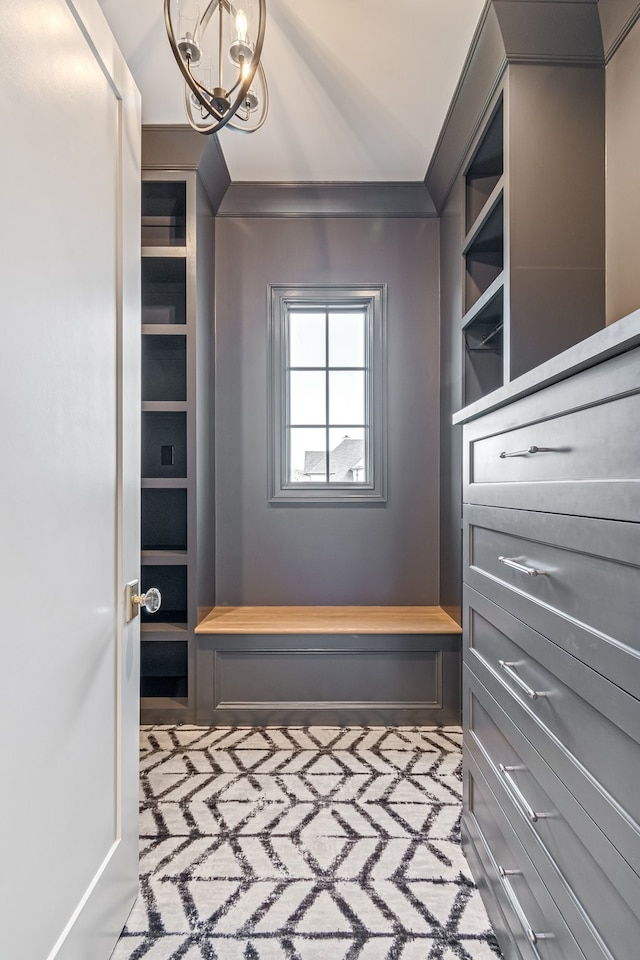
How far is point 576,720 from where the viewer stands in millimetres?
914

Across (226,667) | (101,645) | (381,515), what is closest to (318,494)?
(381,515)

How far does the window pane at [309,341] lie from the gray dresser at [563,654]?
6.69 ft

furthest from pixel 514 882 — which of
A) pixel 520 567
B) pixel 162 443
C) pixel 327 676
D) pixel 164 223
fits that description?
pixel 164 223

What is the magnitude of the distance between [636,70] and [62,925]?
9.14 ft

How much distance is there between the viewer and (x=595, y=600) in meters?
0.86

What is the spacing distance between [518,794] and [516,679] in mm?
236

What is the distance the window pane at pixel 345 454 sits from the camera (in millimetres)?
3416

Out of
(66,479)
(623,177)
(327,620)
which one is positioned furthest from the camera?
(327,620)

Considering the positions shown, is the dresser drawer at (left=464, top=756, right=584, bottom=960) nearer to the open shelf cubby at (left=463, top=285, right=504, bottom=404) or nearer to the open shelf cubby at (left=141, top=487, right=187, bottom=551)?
the open shelf cubby at (left=463, top=285, right=504, bottom=404)

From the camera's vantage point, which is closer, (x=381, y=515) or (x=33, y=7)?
(x=33, y=7)

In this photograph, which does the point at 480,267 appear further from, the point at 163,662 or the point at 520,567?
the point at 163,662

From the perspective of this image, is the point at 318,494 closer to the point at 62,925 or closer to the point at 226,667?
the point at 226,667

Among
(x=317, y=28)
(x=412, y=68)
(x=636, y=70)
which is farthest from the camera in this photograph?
(x=412, y=68)

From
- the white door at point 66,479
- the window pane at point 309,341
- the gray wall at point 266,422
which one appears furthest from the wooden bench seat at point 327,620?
the window pane at point 309,341
